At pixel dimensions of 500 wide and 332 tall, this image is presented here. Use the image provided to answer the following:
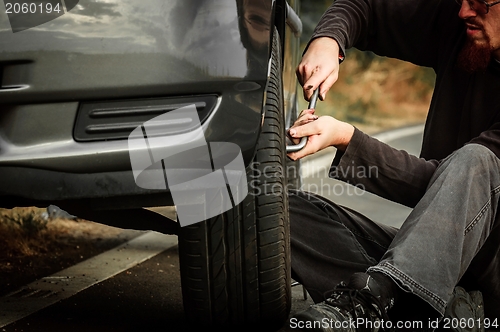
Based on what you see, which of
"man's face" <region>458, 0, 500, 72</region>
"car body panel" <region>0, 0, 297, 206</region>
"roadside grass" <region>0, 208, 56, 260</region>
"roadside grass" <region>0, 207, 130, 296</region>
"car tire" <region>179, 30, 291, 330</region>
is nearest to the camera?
"car body panel" <region>0, 0, 297, 206</region>

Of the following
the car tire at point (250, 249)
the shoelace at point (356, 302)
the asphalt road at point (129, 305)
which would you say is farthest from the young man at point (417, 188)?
the asphalt road at point (129, 305)

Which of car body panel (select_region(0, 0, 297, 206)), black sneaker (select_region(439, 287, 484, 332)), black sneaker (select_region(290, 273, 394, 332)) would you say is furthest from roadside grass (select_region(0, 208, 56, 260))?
black sneaker (select_region(439, 287, 484, 332))

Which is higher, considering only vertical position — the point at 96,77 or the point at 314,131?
the point at 96,77

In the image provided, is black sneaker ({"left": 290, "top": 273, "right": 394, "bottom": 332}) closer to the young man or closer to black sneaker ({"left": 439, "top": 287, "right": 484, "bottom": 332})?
the young man

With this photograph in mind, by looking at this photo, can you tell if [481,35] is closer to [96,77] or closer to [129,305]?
[96,77]

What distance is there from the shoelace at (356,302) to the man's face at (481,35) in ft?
3.16

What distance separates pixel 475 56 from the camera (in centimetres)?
240

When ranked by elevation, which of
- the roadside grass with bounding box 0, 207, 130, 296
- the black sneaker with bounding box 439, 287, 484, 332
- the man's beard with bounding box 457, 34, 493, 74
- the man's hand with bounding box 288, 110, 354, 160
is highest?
the man's beard with bounding box 457, 34, 493, 74

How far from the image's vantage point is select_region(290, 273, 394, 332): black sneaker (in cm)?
177

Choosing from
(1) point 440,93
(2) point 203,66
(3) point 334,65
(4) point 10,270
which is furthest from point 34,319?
(1) point 440,93

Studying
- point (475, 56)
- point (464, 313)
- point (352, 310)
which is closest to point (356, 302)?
point (352, 310)

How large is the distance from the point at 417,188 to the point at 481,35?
23.1 inches

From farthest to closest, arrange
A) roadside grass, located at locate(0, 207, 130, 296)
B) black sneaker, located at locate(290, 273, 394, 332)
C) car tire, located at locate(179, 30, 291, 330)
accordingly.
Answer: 1. roadside grass, located at locate(0, 207, 130, 296)
2. car tire, located at locate(179, 30, 291, 330)
3. black sneaker, located at locate(290, 273, 394, 332)

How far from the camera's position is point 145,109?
1673mm
